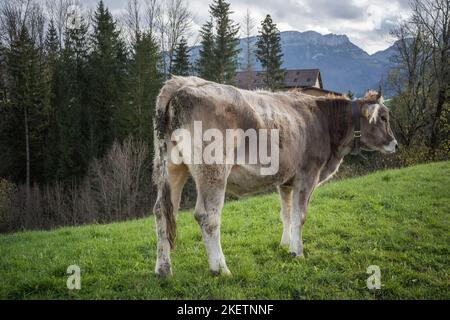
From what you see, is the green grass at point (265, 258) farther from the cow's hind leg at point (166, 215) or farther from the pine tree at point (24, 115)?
the pine tree at point (24, 115)

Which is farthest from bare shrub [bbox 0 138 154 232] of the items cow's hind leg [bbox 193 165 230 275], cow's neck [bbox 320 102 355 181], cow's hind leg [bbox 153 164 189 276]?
cow's hind leg [bbox 193 165 230 275]

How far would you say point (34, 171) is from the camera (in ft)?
127

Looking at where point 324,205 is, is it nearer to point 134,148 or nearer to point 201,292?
point 201,292

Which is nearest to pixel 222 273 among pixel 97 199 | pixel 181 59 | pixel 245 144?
pixel 245 144

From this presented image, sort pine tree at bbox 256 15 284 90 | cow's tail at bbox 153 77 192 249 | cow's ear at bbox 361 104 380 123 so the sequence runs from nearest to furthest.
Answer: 1. cow's tail at bbox 153 77 192 249
2. cow's ear at bbox 361 104 380 123
3. pine tree at bbox 256 15 284 90

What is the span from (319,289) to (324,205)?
5.07 metres

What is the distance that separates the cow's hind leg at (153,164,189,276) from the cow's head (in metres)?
3.82

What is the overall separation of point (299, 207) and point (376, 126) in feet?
8.13

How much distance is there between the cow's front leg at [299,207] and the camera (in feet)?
20.8

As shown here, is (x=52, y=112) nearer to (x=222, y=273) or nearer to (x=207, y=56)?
(x=207, y=56)

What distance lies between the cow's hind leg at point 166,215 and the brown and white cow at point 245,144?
0.01 meters

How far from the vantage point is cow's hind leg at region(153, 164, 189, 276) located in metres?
5.18

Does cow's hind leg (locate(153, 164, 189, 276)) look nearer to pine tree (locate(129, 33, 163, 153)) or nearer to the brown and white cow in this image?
the brown and white cow
